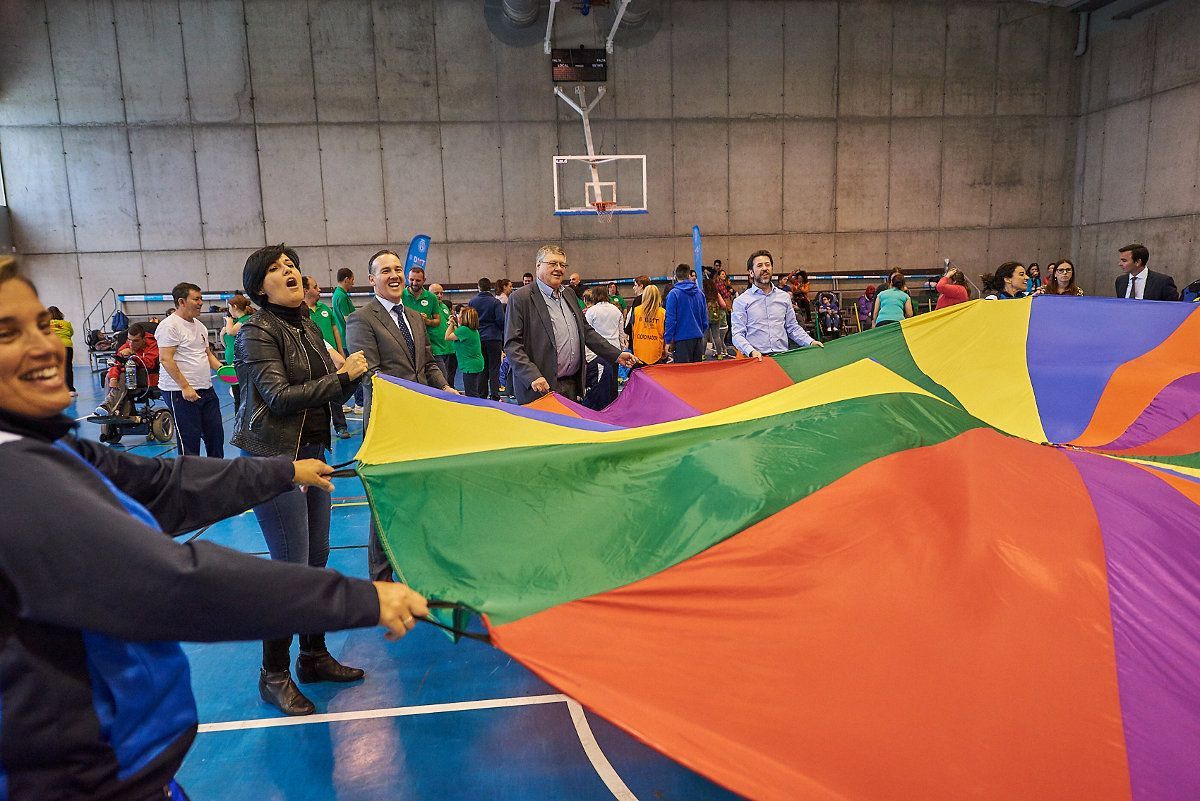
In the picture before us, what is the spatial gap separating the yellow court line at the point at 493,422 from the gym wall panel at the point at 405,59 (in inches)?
503

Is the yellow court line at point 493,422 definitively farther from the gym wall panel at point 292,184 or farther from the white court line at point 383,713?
the gym wall panel at point 292,184

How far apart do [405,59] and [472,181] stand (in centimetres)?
256

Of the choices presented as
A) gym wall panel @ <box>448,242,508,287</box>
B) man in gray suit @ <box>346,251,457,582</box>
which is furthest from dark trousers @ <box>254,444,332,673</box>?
gym wall panel @ <box>448,242,508,287</box>

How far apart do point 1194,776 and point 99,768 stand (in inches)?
78.3

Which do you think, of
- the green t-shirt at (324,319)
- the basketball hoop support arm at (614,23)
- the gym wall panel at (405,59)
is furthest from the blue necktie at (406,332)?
the gym wall panel at (405,59)

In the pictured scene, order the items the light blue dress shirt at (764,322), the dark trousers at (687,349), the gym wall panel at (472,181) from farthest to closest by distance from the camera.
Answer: the gym wall panel at (472,181) → the dark trousers at (687,349) → the light blue dress shirt at (764,322)

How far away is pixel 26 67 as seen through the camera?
540 inches

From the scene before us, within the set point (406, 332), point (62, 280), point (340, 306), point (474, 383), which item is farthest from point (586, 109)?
point (406, 332)

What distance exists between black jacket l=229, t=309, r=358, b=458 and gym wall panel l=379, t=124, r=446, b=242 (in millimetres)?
12595

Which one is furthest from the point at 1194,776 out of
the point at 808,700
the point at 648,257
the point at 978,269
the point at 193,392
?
the point at 978,269

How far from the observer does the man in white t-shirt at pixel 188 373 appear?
521 centimetres

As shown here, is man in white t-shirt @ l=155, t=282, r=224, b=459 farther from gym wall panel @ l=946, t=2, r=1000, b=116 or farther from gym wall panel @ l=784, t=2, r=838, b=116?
gym wall panel @ l=946, t=2, r=1000, b=116

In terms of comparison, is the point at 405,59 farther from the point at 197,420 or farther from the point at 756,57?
the point at 197,420

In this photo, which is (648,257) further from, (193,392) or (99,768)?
(99,768)
